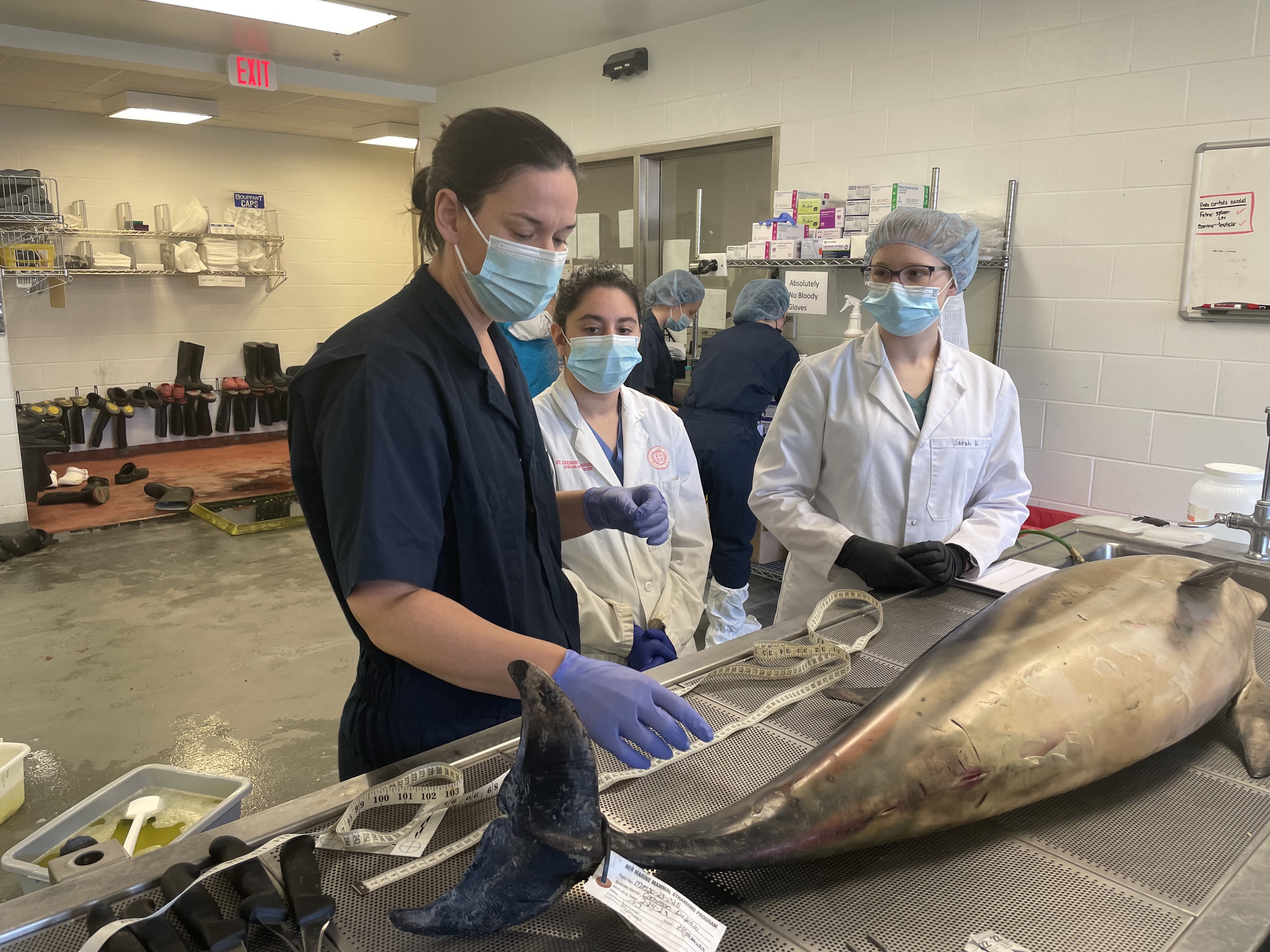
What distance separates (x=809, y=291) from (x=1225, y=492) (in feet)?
8.53

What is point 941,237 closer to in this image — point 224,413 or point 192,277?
point 224,413

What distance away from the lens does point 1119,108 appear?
134 inches

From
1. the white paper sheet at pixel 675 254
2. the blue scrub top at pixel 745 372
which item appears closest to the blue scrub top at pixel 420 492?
the blue scrub top at pixel 745 372

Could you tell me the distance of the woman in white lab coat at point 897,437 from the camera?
203 centimetres

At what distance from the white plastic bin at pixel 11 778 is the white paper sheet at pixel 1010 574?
271 cm

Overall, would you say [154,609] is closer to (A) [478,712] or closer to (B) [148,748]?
(B) [148,748]

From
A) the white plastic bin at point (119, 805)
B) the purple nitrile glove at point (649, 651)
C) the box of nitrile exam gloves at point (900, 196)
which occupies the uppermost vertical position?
the box of nitrile exam gloves at point (900, 196)

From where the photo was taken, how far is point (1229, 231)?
318 cm

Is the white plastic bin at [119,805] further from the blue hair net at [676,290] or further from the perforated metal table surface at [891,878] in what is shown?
the blue hair net at [676,290]

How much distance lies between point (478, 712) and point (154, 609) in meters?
3.81

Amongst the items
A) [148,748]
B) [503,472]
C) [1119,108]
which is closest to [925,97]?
[1119,108]

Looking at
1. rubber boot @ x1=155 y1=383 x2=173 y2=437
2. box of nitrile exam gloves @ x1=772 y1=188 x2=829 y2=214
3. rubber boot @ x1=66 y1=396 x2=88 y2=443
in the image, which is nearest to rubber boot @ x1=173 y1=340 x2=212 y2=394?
rubber boot @ x1=155 y1=383 x2=173 y2=437

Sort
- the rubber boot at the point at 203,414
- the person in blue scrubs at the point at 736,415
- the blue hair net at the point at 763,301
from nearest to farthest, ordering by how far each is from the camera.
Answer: the person in blue scrubs at the point at 736,415 → the blue hair net at the point at 763,301 → the rubber boot at the point at 203,414

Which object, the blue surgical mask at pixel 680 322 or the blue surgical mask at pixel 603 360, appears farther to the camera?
the blue surgical mask at pixel 680 322
